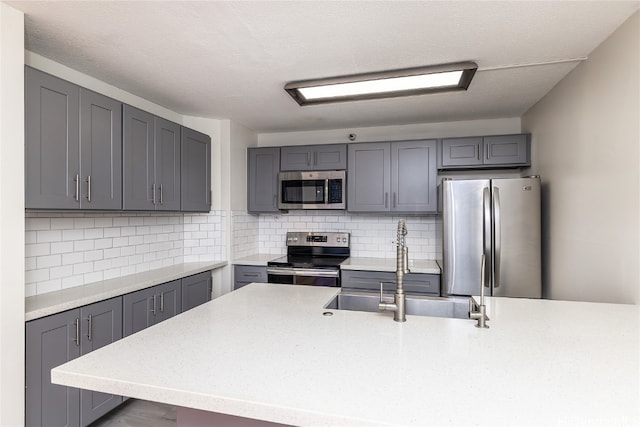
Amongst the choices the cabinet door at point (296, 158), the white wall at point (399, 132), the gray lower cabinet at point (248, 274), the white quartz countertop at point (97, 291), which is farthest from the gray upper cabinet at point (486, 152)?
the white quartz countertop at point (97, 291)

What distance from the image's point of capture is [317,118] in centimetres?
354

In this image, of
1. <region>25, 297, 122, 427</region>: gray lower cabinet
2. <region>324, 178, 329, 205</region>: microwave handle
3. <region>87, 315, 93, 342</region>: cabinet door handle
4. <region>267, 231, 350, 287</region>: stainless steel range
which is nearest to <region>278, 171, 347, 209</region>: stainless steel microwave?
<region>324, 178, 329, 205</region>: microwave handle

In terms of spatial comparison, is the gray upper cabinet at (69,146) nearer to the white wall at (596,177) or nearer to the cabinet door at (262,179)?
the cabinet door at (262,179)

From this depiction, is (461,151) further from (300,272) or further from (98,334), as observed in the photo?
(98,334)

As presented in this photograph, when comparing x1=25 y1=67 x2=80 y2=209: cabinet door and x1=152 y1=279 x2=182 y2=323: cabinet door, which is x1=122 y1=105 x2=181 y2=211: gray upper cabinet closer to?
x1=25 y1=67 x2=80 y2=209: cabinet door

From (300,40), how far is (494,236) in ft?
6.87

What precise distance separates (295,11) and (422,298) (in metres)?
1.62

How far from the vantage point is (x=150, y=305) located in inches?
100

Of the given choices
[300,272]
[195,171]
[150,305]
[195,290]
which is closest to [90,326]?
[150,305]

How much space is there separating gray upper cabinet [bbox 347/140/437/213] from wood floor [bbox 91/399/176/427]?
2.36m

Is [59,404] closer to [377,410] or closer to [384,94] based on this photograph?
[377,410]

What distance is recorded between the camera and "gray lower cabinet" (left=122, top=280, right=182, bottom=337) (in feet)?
7.70

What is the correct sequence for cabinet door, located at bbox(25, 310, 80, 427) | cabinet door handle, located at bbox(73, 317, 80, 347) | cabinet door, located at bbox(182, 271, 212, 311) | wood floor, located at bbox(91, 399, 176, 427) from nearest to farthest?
cabinet door, located at bbox(25, 310, 80, 427) < cabinet door handle, located at bbox(73, 317, 80, 347) < wood floor, located at bbox(91, 399, 176, 427) < cabinet door, located at bbox(182, 271, 212, 311)

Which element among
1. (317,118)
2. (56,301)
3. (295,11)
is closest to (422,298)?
(295,11)
